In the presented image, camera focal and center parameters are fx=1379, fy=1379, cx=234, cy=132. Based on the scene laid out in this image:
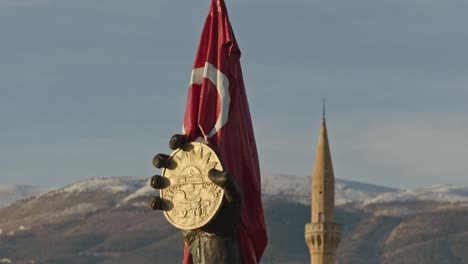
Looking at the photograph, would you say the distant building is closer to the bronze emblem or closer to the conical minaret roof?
the conical minaret roof

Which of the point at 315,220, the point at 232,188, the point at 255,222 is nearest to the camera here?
the point at 232,188

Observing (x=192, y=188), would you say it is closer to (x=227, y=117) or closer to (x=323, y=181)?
(x=227, y=117)

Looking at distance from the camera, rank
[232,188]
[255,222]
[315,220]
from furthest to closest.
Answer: [315,220]
[255,222]
[232,188]

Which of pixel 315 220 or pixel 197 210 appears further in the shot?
pixel 315 220

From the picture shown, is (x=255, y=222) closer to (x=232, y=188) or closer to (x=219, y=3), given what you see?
(x=232, y=188)

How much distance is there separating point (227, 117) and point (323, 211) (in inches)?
2541

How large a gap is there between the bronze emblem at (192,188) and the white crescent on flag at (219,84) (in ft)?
1.05

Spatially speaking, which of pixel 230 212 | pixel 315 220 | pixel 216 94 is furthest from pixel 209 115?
pixel 315 220

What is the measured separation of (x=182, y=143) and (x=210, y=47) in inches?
37.7

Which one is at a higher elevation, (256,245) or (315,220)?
(315,220)

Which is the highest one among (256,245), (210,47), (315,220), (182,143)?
(315,220)

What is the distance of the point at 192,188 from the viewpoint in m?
11.0

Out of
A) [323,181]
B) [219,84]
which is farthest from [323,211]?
[219,84]

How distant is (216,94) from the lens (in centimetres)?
1157
